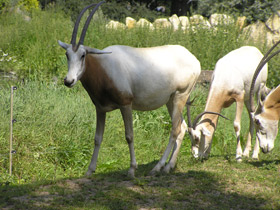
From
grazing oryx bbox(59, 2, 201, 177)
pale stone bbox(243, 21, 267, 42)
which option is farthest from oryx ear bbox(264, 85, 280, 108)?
pale stone bbox(243, 21, 267, 42)

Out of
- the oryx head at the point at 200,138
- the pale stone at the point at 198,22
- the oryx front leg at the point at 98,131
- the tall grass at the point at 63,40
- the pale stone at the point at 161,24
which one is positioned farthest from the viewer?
the pale stone at the point at 161,24

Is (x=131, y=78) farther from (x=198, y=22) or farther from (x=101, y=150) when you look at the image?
(x=198, y=22)

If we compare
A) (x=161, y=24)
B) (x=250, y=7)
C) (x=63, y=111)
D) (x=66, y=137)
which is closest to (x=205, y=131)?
(x=66, y=137)

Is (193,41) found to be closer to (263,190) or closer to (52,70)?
(52,70)

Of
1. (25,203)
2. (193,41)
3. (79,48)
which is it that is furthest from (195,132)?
(193,41)

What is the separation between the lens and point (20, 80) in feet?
32.1

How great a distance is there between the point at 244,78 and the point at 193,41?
5226mm

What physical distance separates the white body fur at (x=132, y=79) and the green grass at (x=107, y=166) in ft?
1.78

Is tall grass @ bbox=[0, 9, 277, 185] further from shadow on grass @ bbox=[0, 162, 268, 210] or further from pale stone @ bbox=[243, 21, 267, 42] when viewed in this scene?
shadow on grass @ bbox=[0, 162, 268, 210]

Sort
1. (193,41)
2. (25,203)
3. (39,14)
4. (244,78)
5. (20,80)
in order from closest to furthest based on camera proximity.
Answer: (25,203) → (244,78) → (20,80) → (193,41) → (39,14)

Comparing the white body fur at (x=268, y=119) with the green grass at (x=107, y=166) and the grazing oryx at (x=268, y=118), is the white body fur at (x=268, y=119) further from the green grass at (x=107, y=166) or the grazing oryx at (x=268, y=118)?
the green grass at (x=107, y=166)

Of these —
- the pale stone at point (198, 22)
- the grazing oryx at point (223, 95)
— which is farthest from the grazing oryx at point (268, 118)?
the pale stone at point (198, 22)

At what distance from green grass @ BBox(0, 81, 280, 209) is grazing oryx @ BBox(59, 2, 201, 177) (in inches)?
21.0

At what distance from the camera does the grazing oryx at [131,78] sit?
4.80 metres
